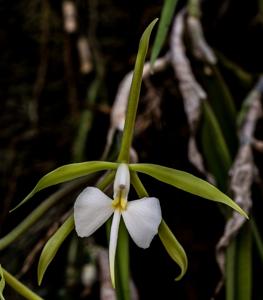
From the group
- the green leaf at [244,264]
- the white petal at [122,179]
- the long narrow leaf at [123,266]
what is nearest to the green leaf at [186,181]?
the white petal at [122,179]

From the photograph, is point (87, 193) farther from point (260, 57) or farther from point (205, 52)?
point (260, 57)

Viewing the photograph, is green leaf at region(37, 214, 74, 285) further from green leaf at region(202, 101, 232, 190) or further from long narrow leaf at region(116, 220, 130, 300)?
green leaf at region(202, 101, 232, 190)

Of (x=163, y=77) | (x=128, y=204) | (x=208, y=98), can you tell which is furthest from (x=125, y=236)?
(x=163, y=77)

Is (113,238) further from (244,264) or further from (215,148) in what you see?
(215,148)

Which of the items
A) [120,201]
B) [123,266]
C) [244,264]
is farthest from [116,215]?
[244,264]

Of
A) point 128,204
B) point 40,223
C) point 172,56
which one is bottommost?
point 40,223

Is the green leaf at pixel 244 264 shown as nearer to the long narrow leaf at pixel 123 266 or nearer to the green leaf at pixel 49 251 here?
the long narrow leaf at pixel 123 266

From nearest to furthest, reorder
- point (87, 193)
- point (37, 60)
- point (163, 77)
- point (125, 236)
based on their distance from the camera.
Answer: point (87, 193) → point (125, 236) → point (163, 77) → point (37, 60)
